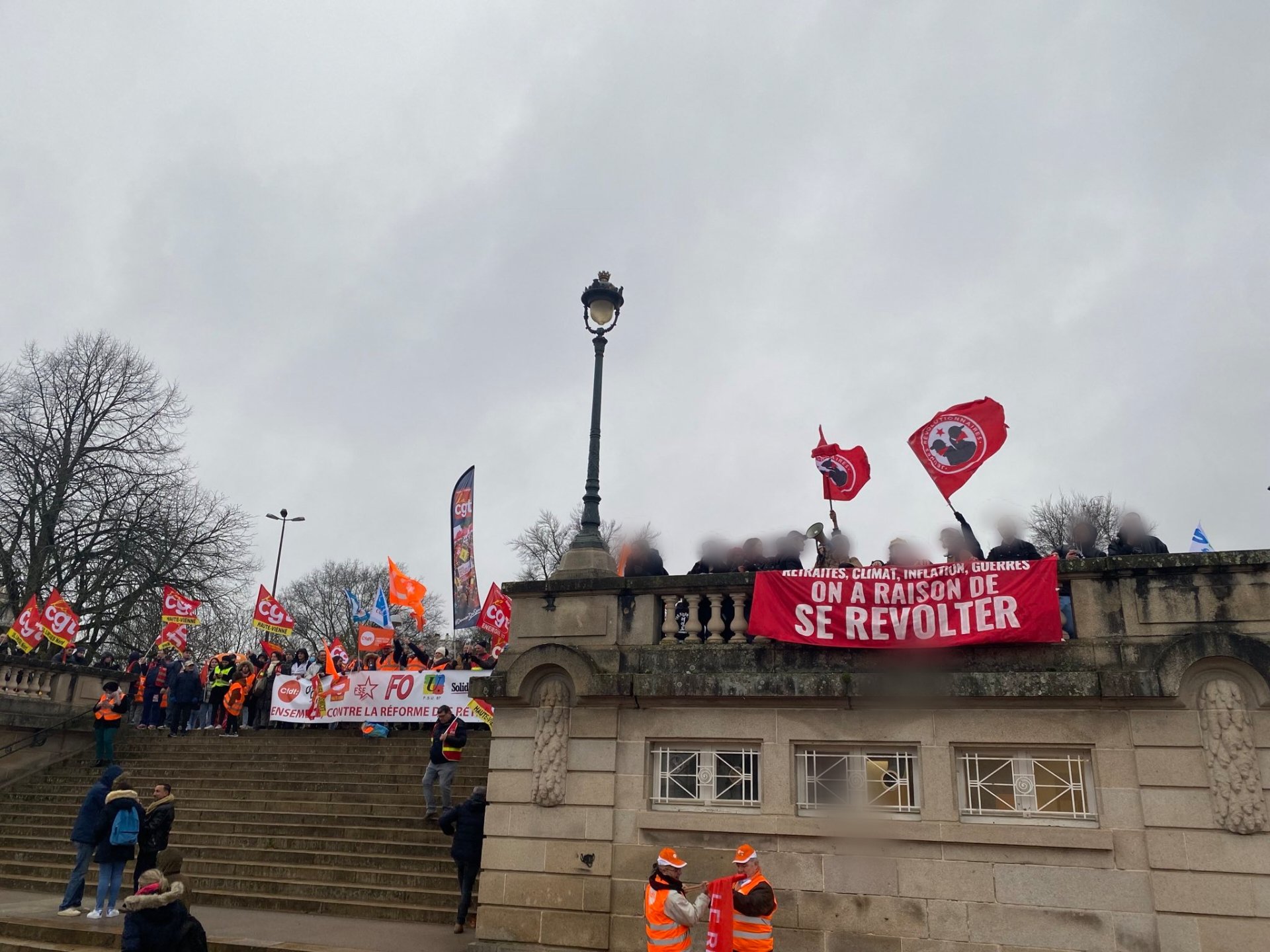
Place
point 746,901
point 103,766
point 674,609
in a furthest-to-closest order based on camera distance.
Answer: point 103,766 < point 674,609 < point 746,901

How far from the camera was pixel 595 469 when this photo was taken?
11.6m

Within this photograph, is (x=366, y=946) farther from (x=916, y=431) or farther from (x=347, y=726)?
(x=347, y=726)

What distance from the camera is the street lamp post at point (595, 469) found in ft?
37.3

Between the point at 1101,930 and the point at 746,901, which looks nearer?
the point at 746,901

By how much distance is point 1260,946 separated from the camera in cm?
816

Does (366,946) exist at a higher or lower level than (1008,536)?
lower

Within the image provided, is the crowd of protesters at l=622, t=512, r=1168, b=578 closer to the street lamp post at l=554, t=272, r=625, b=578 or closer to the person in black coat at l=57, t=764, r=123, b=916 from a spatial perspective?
the street lamp post at l=554, t=272, r=625, b=578

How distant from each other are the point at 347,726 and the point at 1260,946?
17.0 metres

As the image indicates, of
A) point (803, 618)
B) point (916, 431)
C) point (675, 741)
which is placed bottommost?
point (675, 741)

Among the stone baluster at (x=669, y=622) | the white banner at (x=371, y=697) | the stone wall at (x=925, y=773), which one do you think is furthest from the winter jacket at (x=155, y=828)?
the white banner at (x=371, y=697)

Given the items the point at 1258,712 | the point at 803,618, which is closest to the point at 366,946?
the point at 803,618

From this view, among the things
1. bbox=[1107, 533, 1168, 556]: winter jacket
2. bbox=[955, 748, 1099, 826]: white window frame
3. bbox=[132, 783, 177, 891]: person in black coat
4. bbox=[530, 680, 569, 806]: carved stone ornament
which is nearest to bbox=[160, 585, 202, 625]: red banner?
bbox=[132, 783, 177, 891]: person in black coat

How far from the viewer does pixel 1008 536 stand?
10555 mm

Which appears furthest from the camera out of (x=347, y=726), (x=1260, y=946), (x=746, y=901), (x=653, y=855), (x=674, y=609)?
(x=347, y=726)
